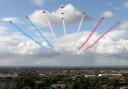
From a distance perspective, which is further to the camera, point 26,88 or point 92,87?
point 92,87

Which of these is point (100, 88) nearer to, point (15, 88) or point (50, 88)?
point (50, 88)

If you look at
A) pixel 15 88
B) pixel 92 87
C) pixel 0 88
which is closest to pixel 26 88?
pixel 15 88

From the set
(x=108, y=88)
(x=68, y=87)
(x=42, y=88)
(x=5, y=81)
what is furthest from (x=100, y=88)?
(x=5, y=81)

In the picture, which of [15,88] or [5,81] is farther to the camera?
[5,81]

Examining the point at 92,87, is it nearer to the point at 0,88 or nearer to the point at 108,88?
the point at 108,88

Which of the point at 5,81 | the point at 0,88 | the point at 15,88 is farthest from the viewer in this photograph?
the point at 5,81

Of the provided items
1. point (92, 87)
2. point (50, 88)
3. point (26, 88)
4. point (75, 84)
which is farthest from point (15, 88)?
point (92, 87)

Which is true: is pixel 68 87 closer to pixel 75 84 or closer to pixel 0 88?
pixel 75 84

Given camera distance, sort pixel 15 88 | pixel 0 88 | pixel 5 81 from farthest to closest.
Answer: pixel 5 81 < pixel 0 88 < pixel 15 88
